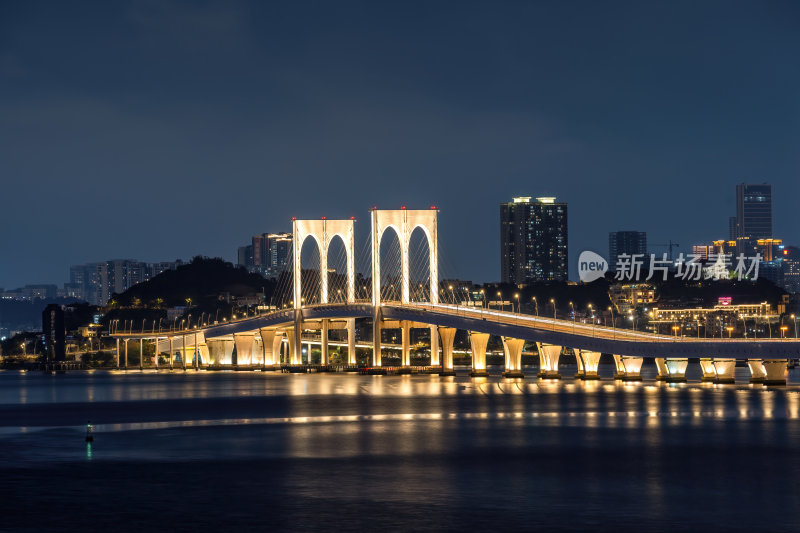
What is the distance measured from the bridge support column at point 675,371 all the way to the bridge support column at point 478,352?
20218 mm

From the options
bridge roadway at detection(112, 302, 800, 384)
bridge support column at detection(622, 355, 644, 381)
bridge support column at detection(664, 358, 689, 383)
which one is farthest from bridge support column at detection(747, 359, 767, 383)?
bridge support column at detection(622, 355, 644, 381)

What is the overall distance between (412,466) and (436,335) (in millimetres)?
85657

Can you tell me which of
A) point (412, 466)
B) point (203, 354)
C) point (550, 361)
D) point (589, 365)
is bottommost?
point (203, 354)

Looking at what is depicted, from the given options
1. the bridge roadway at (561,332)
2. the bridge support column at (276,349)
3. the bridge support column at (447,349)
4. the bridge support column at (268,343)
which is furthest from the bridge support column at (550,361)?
the bridge support column at (276,349)

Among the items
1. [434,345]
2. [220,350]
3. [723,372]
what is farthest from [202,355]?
[723,372]

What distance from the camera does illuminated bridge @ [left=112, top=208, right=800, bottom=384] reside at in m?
81.9

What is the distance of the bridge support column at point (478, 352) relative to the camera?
4429 inches

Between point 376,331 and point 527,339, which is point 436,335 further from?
point 527,339

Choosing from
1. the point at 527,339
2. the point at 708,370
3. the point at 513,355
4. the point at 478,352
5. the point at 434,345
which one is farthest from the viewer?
the point at 434,345

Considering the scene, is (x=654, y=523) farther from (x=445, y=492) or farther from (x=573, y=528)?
(x=445, y=492)

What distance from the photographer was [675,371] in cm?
9469

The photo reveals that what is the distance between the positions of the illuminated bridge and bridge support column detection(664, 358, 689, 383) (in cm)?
7

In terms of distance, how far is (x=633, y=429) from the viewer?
48.9 metres

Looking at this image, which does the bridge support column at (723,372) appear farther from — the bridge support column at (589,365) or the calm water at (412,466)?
the calm water at (412,466)
